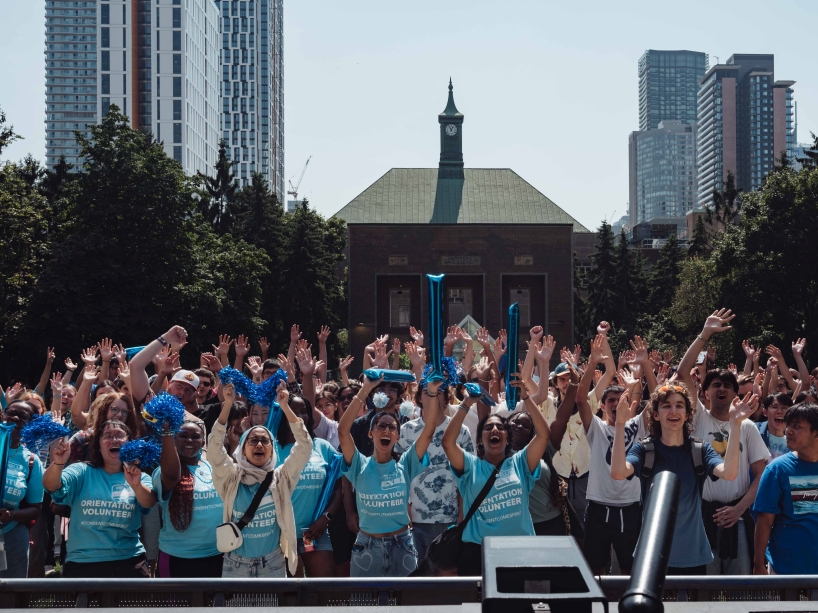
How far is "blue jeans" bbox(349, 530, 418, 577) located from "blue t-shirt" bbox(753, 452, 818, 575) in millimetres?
2277

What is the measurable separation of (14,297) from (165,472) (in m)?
29.1

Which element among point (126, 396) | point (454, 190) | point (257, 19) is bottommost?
point (126, 396)

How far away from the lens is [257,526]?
574 cm

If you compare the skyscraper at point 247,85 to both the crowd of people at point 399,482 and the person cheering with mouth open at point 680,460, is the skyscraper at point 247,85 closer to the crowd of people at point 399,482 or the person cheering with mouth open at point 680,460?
the crowd of people at point 399,482

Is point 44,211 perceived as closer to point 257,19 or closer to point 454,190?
point 454,190

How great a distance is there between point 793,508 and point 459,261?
56.5 m

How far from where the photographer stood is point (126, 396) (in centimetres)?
643

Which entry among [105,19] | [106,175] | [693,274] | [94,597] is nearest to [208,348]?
[106,175]

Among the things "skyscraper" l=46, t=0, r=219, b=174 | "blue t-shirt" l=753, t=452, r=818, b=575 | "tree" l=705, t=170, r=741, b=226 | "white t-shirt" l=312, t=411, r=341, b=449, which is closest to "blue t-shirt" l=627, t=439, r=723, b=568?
"blue t-shirt" l=753, t=452, r=818, b=575

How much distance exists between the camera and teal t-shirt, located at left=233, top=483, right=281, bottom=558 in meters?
5.71

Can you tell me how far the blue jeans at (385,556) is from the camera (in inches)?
242

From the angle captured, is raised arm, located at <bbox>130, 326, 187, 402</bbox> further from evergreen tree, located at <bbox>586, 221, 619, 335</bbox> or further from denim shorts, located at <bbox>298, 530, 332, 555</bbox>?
evergreen tree, located at <bbox>586, 221, 619, 335</bbox>

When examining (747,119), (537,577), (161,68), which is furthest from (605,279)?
(747,119)

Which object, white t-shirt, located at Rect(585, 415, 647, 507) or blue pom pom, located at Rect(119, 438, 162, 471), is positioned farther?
white t-shirt, located at Rect(585, 415, 647, 507)
